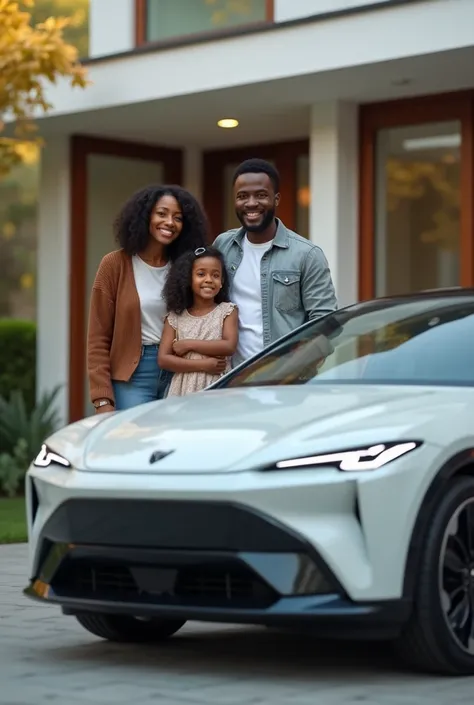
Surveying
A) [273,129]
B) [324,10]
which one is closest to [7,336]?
[273,129]

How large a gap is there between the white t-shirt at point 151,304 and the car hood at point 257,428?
1480 mm

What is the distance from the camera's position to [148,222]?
7.57 metres

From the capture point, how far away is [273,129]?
15.2 m

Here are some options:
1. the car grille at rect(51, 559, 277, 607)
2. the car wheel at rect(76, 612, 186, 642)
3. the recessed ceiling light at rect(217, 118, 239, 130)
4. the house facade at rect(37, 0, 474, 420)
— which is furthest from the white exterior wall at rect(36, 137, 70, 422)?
the car grille at rect(51, 559, 277, 607)

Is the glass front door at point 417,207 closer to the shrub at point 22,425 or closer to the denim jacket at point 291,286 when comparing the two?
the shrub at point 22,425

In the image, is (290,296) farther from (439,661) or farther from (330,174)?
(330,174)

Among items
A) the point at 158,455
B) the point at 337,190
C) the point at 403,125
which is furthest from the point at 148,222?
the point at 403,125

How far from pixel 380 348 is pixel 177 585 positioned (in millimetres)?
1516

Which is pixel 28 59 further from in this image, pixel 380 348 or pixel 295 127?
pixel 380 348

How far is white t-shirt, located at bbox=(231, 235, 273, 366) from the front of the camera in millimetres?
7422

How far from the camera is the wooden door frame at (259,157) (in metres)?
15.5

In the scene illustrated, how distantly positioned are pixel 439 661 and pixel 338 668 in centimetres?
41

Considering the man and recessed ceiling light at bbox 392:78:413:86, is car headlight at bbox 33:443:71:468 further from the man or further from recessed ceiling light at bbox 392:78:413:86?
recessed ceiling light at bbox 392:78:413:86

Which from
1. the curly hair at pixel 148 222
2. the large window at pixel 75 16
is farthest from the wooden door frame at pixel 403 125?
the curly hair at pixel 148 222
